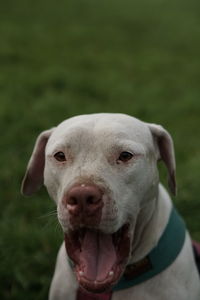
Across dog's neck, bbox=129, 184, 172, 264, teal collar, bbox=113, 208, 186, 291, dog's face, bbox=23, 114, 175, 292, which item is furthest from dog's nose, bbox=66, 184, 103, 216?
teal collar, bbox=113, 208, 186, 291

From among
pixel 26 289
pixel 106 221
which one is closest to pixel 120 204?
pixel 106 221

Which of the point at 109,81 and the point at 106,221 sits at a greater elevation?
the point at 106,221

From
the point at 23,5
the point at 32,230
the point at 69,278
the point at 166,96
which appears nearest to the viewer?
the point at 69,278

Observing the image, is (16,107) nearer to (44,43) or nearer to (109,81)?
(109,81)

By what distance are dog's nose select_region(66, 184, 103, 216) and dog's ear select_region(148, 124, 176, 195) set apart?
66cm

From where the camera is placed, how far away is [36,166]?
3.19m

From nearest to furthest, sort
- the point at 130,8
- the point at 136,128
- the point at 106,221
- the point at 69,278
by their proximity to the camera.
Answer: the point at 106,221
the point at 136,128
the point at 69,278
the point at 130,8

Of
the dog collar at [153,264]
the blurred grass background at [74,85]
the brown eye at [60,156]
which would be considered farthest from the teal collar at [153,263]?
the brown eye at [60,156]

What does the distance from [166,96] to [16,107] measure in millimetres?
2412

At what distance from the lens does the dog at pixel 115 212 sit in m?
2.52

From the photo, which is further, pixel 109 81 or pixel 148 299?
pixel 109 81

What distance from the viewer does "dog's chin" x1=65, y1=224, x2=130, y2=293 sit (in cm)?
262

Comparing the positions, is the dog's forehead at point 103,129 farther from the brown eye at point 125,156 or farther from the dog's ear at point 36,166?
the dog's ear at point 36,166

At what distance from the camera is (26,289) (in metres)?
3.94
